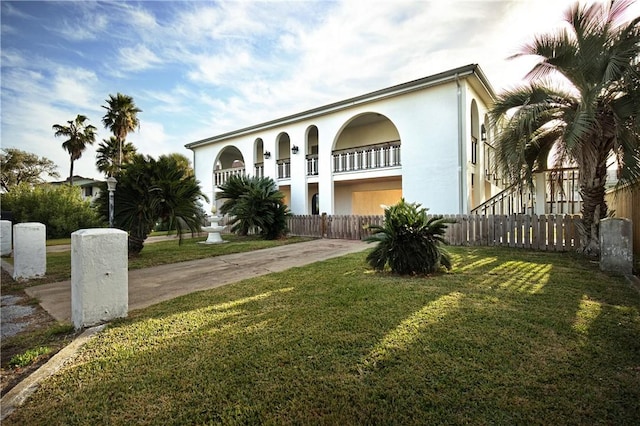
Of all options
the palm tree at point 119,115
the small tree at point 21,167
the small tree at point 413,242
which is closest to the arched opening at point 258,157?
the small tree at point 413,242

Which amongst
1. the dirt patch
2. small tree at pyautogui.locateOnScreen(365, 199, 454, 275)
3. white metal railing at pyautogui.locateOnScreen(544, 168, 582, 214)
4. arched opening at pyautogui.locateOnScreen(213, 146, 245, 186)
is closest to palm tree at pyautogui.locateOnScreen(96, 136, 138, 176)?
arched opening at pyautogui.locateOnScreen(213, 146, 245, 186)

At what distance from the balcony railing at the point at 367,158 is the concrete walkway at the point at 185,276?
240 inches

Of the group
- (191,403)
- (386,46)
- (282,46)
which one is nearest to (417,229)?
(191,403)

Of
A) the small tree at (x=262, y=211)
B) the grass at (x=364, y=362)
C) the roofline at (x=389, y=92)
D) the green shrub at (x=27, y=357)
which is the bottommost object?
the green shrub at (x=27, y=357)

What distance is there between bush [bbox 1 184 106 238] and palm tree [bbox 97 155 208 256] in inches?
382

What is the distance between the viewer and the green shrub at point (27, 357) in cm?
260

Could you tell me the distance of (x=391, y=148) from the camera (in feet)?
43.5

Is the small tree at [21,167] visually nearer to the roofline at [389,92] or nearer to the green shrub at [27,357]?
the roofline at [389,92]

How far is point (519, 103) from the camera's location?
24.3ft

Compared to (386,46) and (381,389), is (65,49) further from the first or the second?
(381,389)

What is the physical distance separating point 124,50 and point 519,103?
11760mm

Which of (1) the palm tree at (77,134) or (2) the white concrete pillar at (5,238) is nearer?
(2) the white concrete pillar at (5,238)

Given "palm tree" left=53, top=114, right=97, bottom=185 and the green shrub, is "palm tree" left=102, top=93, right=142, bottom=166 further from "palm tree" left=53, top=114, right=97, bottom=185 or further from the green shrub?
the green shrub

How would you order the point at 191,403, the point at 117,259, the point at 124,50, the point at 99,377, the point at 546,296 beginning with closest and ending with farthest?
the point at 191,403 < the point at 99,377 < the point at 117,259 < the point at 546,296 < the point at 124,50
